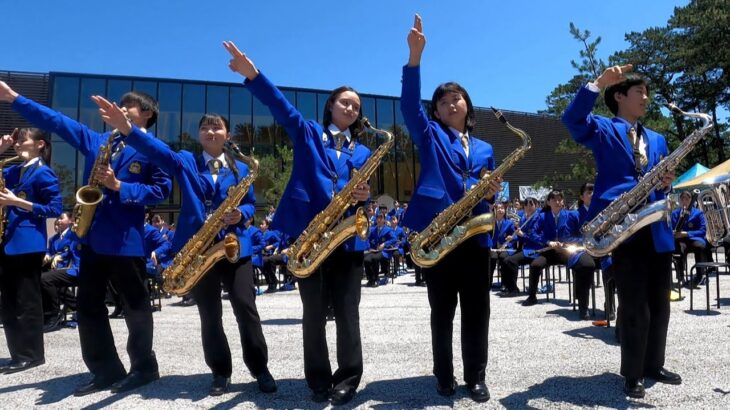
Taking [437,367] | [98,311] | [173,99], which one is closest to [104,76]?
[173,99]

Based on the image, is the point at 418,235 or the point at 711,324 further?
the point at 711,324

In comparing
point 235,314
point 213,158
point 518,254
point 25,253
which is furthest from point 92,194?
point 518,254

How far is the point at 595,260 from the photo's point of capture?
8414mm

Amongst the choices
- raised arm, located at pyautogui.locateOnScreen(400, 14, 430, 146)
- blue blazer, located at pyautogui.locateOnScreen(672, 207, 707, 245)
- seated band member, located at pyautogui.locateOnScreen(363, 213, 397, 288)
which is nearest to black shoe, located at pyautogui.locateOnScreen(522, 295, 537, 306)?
blue blazer, located at pyautogui.locateOnScreen(672, 207, 707, 245)

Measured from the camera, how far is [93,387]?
4.35m

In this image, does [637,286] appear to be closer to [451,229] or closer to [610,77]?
[451,229]

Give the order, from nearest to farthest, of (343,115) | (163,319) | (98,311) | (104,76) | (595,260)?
(343,115) → (98,311) → (595,260) → (163,319) → (104,76)

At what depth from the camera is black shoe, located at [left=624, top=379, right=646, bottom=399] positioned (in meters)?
3.81

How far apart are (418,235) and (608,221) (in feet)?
4.73

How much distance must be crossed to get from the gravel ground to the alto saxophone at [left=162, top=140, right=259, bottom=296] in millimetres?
934

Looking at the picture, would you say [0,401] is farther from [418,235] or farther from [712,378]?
[712,378]

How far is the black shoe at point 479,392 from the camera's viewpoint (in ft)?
12.5

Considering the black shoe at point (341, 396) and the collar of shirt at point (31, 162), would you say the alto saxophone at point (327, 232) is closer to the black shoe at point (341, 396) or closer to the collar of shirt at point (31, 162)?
the black shoe at point (341, 396)

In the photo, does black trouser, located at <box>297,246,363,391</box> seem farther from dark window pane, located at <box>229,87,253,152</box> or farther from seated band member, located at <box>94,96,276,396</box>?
dark window pane, located at <box>229,87,253,152</box>
